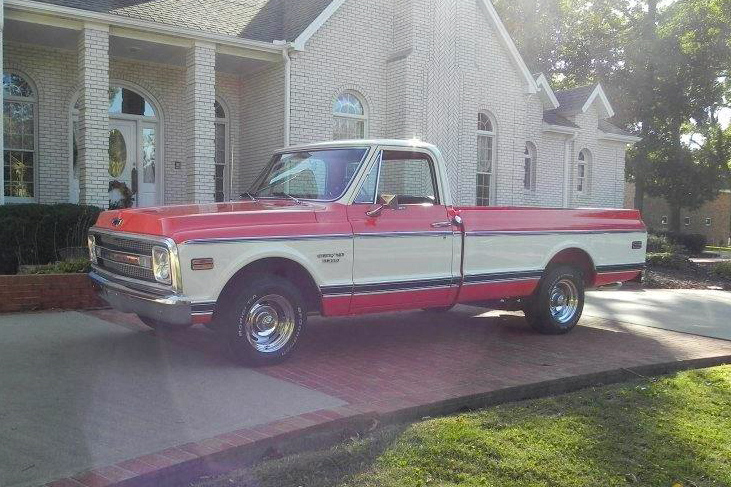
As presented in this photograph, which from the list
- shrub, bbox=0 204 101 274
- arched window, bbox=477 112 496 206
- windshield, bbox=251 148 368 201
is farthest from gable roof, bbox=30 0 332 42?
windshield, bbox=251 148 368 201

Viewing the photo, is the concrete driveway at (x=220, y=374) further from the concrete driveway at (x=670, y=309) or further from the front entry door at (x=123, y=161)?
the front entry door at (x=123, y=161)

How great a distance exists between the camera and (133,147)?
14164 mm

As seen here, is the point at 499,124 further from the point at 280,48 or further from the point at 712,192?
the point at 712,192

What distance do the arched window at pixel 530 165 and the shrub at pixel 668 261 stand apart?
4.59 meters

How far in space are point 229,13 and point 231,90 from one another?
1639mm

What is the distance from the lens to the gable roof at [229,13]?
12.8 metres

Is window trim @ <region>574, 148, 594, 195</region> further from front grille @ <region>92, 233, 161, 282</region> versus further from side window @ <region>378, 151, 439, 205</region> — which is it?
front grille @ <region>92, 233, 161, 282</region>

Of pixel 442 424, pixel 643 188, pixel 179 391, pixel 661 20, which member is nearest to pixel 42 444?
pixel 179 391

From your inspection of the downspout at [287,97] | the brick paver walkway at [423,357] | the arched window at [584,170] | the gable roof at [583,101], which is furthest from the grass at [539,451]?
the arched window at [584,170]

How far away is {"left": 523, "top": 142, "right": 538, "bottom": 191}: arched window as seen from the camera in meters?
20.9

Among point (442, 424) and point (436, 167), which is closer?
point (442, 424)

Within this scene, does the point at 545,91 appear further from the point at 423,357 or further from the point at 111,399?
the point at 111,399

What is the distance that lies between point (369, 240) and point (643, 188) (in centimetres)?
3202

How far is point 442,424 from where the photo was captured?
4797 mm
